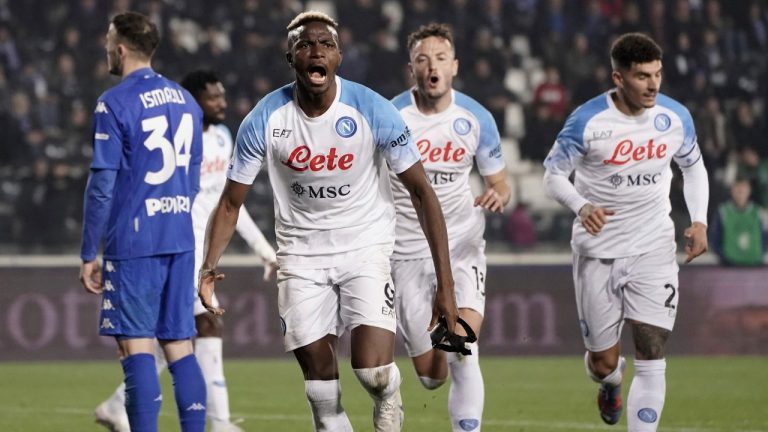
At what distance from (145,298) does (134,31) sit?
1.40 meters

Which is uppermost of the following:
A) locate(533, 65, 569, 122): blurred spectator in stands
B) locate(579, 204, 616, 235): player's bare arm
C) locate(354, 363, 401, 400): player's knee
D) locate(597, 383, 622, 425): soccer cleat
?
locate(533, 65, 569, 122): blurred spectator in stands

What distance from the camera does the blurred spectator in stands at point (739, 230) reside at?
15047mm

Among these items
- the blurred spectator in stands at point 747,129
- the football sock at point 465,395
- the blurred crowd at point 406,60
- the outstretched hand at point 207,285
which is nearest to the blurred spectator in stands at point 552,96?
the blurred crowd at point 406,60

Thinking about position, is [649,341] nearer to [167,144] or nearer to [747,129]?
[167,144]

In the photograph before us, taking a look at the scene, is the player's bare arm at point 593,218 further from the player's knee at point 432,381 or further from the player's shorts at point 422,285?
the player's knee at point 432,381

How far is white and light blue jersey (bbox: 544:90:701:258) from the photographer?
7.93m

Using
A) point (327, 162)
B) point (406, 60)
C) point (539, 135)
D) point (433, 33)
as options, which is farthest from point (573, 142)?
point (406, 60)

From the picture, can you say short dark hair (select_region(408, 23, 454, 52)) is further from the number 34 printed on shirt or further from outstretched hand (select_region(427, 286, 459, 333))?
outstretched hand (select_region(427, 286, 459, 333))

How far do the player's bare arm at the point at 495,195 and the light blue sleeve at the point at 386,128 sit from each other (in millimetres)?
1427

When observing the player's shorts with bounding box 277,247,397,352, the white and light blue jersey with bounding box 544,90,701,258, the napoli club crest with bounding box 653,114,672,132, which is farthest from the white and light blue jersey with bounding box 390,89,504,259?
the player's shorts with bounding box 277,247,397,352

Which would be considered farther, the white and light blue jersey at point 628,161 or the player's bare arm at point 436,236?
the white and light blue jersey at point 628,161

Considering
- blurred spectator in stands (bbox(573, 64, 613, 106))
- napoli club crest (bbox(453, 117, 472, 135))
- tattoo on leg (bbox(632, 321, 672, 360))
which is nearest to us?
tattoo on leg (bbox(632, 321, 672, 360))

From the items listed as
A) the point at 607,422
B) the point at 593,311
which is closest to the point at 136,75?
the point at 593,311

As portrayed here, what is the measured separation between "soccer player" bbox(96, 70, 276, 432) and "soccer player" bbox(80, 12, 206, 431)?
139 cm
